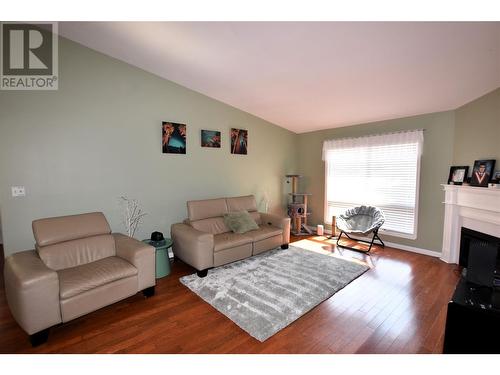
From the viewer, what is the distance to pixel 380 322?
2.15 m

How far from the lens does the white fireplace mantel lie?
2.89 metres

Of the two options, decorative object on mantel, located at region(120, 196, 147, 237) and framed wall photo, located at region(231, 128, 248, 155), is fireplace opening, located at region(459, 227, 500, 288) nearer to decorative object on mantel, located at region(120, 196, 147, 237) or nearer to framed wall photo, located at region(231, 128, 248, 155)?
framed wall photo, located at region(231, 128, 248, 155)

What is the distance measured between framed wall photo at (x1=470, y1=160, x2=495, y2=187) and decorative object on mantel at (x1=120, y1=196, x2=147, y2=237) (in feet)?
15.3

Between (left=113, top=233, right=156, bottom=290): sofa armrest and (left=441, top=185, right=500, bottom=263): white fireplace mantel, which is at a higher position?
(left=441, top=185, right=500, bottom=263): white fireplace mantel

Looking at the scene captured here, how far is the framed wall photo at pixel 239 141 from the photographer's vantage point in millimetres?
4523

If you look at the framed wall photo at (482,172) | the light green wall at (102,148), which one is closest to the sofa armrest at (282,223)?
the light green wall at (102,148)

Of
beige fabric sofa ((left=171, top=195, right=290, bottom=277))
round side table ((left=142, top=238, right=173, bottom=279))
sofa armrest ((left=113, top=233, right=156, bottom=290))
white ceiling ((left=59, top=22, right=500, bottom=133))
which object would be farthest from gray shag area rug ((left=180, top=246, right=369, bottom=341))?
white ceiling ((left=59, top=22, right=500, bottom=133))

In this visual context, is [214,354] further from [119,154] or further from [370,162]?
[370,162]

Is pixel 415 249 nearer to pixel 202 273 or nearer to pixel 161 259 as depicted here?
pixel 202 273

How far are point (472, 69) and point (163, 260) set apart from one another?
4.25 metres

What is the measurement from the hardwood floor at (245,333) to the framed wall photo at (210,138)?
234 centimetres

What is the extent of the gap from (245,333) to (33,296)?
66.6 inches

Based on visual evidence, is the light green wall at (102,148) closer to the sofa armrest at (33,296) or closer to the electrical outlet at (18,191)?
the electrical outlet at (18,191)
